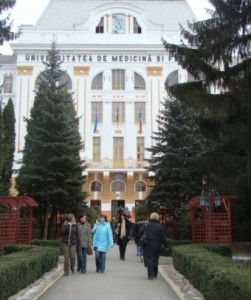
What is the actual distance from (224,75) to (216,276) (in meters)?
8.76

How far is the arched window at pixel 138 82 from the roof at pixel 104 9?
6.35 m

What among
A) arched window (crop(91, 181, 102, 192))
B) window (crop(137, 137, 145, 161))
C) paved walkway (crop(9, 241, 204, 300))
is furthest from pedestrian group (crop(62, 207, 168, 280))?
window (crop(137, 137, 145, 161))

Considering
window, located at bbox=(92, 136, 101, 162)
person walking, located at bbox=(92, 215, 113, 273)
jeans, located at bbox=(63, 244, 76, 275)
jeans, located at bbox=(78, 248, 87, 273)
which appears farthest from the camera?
window, located at bbox=(92, 136, 101, 162)

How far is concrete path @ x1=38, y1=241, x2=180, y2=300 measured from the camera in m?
11.2

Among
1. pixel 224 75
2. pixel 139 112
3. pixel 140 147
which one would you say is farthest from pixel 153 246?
pixel 139 112

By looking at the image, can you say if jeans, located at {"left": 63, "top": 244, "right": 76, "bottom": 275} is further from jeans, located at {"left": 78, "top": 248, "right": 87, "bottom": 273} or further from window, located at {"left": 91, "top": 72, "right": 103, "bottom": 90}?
window, located at {"left": 91, "top": 72, "right": 103, "bottom": 90}

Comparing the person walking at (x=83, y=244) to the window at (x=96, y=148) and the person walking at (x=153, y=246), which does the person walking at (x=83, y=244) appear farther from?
the window at (x=96, y=148)

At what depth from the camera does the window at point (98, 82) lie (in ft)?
179

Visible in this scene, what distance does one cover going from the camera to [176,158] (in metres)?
26.4

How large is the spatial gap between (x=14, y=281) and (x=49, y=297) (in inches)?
31.5

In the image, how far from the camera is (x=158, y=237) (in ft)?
47.1

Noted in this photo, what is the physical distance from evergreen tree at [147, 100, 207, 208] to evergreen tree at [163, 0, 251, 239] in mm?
8752

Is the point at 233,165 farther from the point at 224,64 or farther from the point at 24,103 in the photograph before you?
the point at 24,103

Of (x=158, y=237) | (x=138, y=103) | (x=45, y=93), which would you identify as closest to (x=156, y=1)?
(x=138, y=103)
